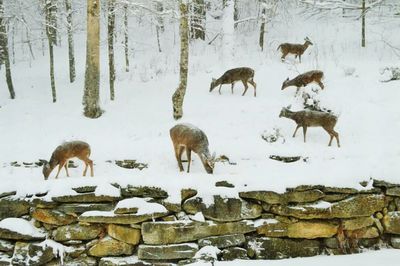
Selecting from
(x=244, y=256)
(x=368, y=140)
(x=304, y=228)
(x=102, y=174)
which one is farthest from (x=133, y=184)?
(x=368, y=140)

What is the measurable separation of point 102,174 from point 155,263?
210 cm

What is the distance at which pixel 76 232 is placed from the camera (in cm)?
698

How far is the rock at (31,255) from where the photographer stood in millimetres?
6828

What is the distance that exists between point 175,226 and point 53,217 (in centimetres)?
204

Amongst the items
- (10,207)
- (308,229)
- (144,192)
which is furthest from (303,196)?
(10,207)

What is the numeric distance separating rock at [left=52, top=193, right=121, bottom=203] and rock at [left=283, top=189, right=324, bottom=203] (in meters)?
2.89

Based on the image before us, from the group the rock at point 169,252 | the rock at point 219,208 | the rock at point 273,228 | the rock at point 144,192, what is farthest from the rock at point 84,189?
the rock at point 273,228

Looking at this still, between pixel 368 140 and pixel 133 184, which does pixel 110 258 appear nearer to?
pixel 133 184

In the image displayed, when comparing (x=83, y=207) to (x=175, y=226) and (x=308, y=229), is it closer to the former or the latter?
(x=175, y=226)

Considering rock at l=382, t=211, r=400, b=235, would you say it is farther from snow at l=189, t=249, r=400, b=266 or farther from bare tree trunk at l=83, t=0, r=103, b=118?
bare tree trunk at l=83, t=0, r=103, b=118

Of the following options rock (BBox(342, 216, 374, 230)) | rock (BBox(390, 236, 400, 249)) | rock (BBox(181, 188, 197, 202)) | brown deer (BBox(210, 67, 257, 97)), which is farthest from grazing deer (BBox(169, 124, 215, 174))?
brown deer (BBox(210, 67, 257, 97))

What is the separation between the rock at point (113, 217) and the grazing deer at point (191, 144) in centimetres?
140

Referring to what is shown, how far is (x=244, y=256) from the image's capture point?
700 cm

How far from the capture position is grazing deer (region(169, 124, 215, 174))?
309 inches
